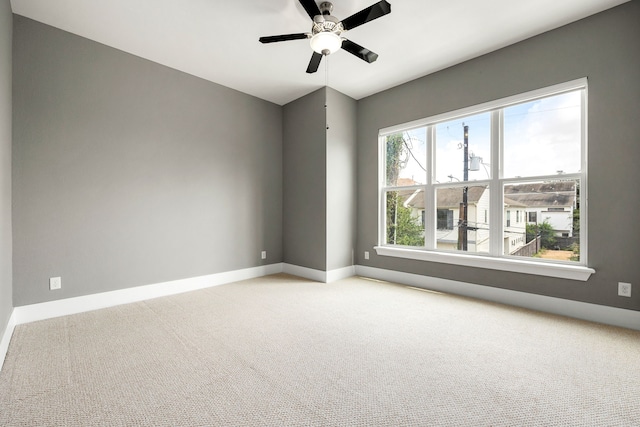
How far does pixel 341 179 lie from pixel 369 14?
7.92 feet

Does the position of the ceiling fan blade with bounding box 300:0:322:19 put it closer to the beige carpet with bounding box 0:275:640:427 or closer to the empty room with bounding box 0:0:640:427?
the empty room with bounding box 0:0:640:427

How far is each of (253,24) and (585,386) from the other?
381 cm

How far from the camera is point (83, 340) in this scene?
2270 mm

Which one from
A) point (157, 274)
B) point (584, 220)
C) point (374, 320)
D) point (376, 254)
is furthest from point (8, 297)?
point (584, 220)

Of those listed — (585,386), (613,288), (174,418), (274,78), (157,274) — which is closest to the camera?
(174,418)

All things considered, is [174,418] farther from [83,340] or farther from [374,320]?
[374,320]

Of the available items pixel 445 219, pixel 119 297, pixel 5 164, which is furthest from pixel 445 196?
pixel 5 164

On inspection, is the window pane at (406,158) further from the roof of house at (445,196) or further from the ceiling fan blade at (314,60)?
the ceiling fan blade at (314,60)

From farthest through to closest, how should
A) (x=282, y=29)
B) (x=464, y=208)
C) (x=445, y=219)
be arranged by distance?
(x=445, y=219), (x=464, y=208), (x=282, y=29)

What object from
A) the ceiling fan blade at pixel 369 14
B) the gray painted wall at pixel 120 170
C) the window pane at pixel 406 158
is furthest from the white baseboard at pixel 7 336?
the window pane at pixel 406 158

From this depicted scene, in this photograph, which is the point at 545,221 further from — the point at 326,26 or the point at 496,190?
the point at 326,26

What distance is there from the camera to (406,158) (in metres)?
4.21

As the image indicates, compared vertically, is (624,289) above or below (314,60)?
below

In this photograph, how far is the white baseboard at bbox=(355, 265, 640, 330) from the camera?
2.55 m
